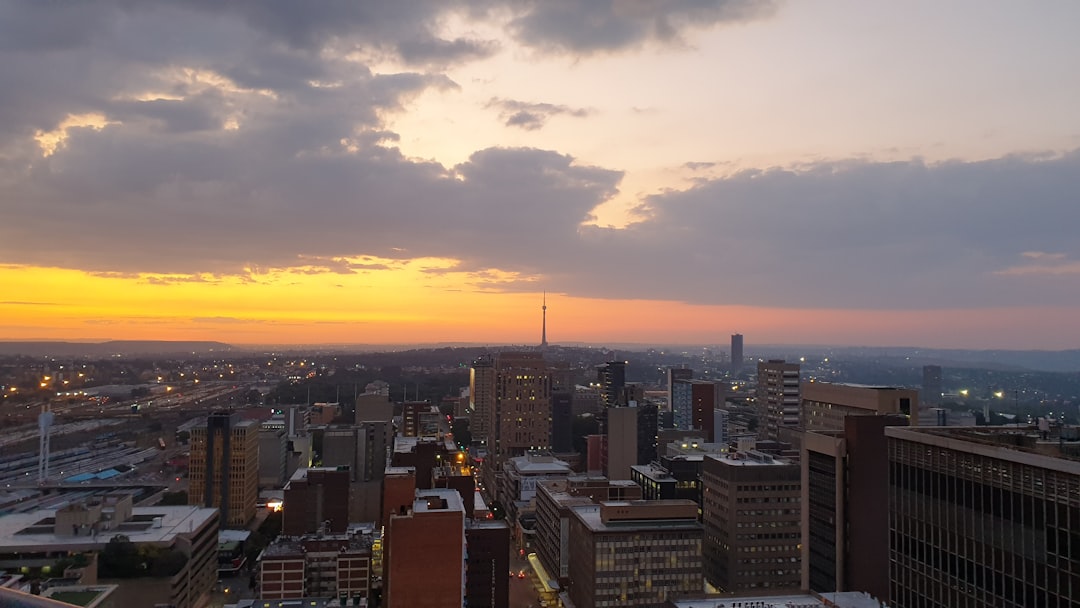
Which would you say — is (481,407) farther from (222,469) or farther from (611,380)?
(222,469)

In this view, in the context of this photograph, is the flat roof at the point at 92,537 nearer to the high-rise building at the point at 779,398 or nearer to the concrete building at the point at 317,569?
the concrete building at the point at 317,569

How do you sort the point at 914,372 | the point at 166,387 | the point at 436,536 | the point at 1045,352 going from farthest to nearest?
1. the point at 1045,352
2. the point at 914,372
3. the point at 166,387
4. the point at 436,536

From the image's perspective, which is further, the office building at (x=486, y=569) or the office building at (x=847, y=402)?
the office building at (x=847, y=402)

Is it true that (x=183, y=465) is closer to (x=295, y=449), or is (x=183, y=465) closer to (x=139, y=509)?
(x=295, y=449)

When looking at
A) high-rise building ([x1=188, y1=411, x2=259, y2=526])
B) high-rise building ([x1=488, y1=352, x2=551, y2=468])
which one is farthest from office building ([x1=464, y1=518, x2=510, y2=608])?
high-rise building ([x1=488, y1=352, x2=551, y2=468])

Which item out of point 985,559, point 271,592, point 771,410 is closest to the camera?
point 985,559

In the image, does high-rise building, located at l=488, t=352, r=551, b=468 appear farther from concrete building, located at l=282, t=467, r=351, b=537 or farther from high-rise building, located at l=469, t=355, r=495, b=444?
concrete building, located at l=282, t=467, r=351, b=537

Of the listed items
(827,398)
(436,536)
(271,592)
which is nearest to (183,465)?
(271,592)

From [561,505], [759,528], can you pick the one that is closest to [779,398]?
[759,528]

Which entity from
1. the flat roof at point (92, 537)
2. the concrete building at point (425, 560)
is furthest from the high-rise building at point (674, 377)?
the concrete building at point (425, 560)
